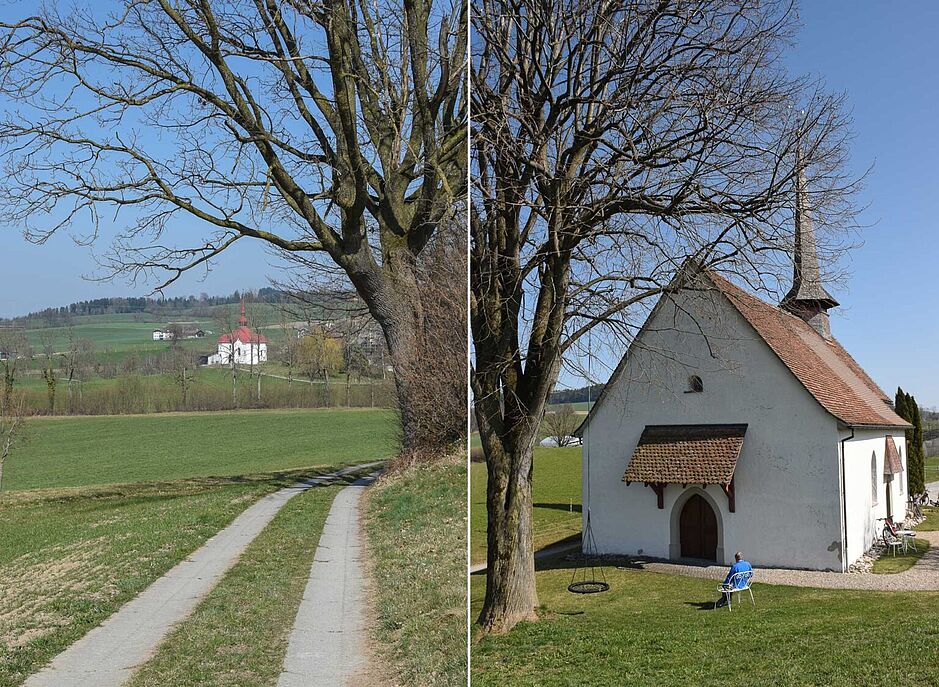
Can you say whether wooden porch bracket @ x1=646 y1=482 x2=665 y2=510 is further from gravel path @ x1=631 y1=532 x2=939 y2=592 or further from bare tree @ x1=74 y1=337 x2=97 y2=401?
bare tree @ x1=74 y1=337 x2=97 y2=401

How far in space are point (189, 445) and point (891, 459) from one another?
325 cm

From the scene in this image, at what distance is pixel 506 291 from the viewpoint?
290 centimetres

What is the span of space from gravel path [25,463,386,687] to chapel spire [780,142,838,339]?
2.72 meters

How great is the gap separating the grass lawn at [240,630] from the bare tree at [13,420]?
0.58 metres

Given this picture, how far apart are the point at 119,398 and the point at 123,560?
16.3 inches

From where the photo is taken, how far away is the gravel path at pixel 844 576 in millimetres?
2543

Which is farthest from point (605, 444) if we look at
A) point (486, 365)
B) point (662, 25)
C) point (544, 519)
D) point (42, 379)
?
point (662, 25)

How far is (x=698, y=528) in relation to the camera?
2.72 m

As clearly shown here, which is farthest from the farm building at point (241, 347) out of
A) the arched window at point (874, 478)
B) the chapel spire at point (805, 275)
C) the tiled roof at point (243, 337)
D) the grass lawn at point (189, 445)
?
the arched window at point (874, 478)

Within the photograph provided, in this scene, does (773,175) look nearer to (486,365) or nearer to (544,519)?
(486,365)

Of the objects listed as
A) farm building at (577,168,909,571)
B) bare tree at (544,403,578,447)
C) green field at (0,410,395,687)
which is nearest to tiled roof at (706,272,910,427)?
farm building at (577,168,909,571)

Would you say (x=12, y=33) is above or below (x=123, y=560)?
above

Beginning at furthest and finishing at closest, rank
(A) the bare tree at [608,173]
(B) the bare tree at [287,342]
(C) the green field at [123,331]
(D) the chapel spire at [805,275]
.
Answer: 1. (D) the chapel spire at [805,275]
2. (A) the bare tree at [608,173]
3. (B) the bare tree at [287,342]
4. (C) the green field at [123,331]

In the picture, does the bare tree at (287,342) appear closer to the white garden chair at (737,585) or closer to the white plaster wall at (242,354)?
the white plaster wall at (242,354)
